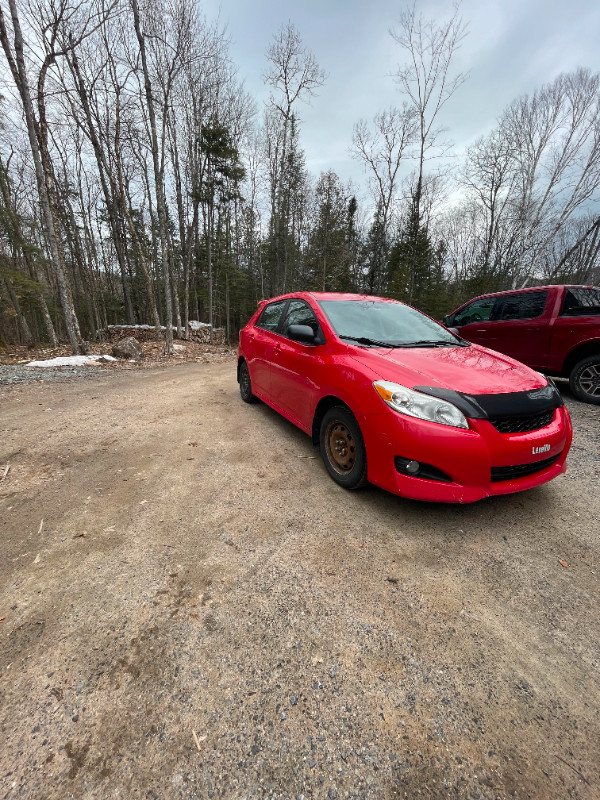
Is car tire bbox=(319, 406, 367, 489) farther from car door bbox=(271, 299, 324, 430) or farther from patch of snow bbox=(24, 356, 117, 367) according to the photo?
patch of snow bbox=(24, 356, 117, 367)

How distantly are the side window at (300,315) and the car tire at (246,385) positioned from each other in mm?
1349

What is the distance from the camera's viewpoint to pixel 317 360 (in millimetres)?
2969

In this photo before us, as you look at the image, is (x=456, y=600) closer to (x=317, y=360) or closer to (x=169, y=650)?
(x=169, y=650)

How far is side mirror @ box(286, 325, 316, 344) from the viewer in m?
3.02

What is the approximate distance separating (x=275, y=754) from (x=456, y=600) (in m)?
1.11

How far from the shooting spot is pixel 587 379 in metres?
4.85

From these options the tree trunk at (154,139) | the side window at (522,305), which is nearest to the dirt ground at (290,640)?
the side window at (522,305)

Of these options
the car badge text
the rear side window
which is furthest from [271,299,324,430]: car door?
the rear side window

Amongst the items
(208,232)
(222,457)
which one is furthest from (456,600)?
(208,232)

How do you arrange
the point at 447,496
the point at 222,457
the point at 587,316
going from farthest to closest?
the point at 587,316 < the point at 222,457 < the point at 447,496

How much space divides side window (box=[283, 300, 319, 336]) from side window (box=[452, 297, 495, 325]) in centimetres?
416

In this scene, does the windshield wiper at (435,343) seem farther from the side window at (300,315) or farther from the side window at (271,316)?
the side window at (271,316)

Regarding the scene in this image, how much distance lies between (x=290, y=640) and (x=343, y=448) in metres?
1.47

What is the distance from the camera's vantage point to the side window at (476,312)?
19.6ft
